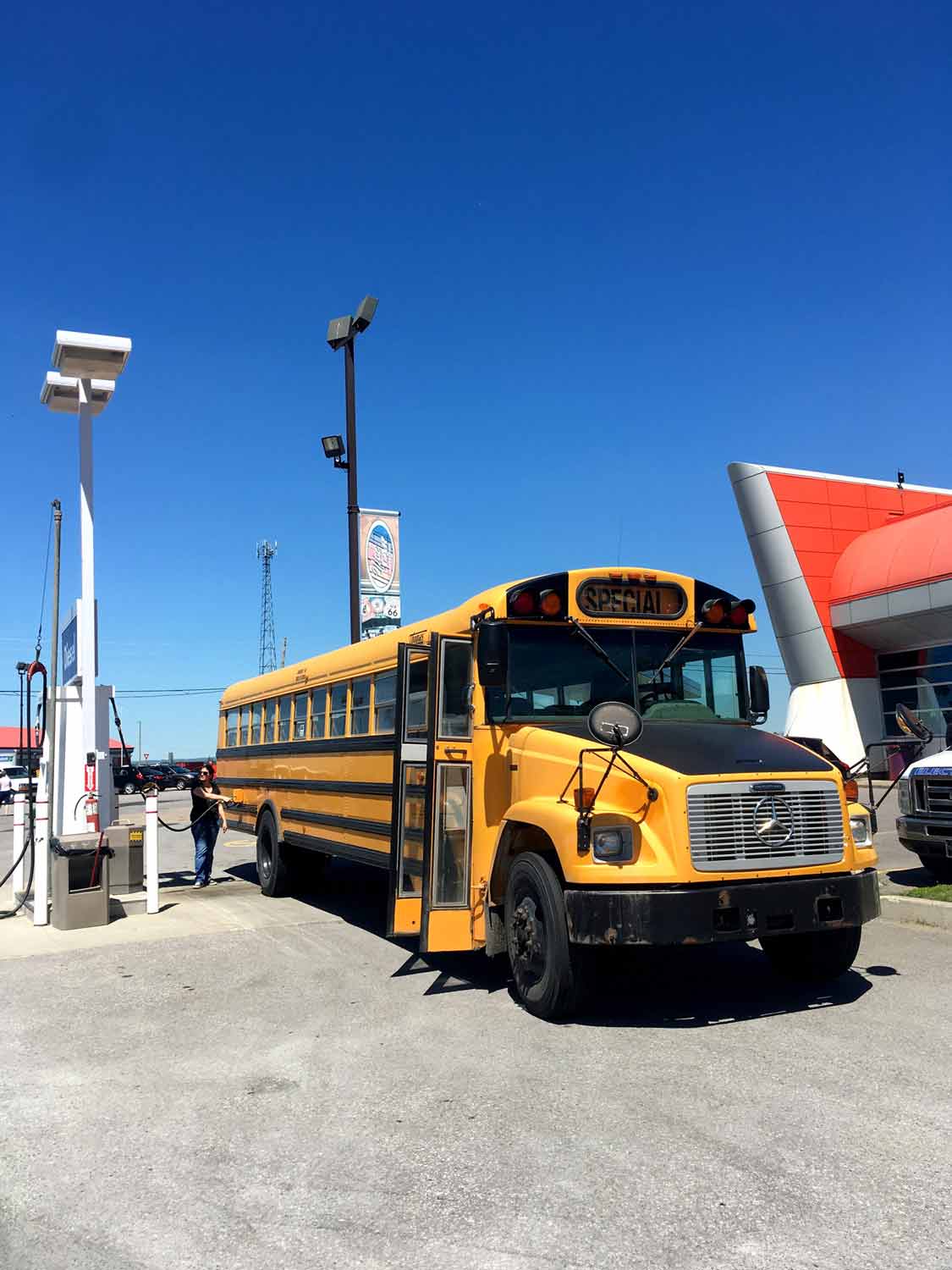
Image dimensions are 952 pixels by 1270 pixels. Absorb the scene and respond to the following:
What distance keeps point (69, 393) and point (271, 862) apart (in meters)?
6.03

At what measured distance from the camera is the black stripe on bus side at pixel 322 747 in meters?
7.77

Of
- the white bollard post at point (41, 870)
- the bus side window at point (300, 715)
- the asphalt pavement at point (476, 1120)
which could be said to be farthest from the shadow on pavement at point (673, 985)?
the white bollard post at point (41, 870)

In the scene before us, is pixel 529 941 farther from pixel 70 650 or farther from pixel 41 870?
pixel 70 650

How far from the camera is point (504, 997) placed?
5.99 meters

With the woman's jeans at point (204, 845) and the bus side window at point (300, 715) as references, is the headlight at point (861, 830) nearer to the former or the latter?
the bus side window at point (300, 715)

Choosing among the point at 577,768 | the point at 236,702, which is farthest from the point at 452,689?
the point at 236,702

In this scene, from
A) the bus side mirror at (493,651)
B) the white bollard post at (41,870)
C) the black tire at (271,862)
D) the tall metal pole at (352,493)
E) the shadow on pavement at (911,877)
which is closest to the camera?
the bus side mirror at (493,651)

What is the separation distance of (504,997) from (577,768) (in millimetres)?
1741

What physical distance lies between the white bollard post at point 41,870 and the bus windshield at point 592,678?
211 inches

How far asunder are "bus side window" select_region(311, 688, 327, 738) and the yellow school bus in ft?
4.00

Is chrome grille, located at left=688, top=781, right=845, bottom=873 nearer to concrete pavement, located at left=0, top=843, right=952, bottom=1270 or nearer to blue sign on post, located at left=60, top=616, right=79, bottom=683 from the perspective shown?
concrete pavement, located at left=0, top=843, right=952, bottom=1270

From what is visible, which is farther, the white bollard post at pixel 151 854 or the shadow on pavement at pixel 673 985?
the white bollard post at pixel 151 854

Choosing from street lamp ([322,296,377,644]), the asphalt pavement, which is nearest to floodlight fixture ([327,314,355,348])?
street lamp ([322,296,377,644])

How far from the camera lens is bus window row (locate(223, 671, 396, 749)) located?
797cm
